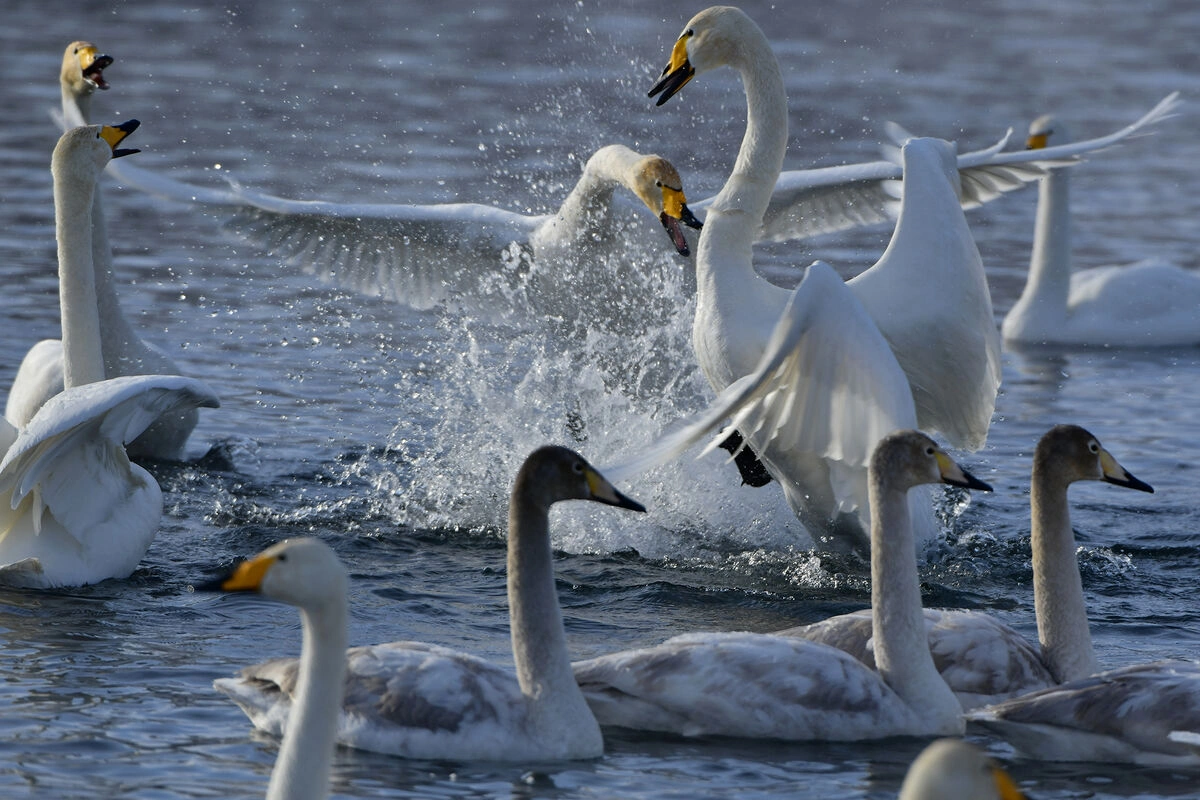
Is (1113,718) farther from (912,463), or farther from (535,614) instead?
(535,614)

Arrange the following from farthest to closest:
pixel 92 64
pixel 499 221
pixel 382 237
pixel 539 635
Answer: pixel 382 237 → pixel 499 221 → pixel 92 64 → pixel 539 635

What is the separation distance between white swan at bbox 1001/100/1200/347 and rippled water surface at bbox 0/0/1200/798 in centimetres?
19

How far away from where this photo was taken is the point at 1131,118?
19.4 m

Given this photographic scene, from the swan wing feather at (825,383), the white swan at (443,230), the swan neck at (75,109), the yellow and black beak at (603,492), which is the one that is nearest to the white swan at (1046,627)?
the swan wing feather at (825,383)

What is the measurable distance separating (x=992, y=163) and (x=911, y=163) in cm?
187

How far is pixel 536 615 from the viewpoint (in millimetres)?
5609

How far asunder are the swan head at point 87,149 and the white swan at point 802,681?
10.9 ft

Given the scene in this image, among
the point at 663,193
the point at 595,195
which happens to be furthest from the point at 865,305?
the point at 595,195

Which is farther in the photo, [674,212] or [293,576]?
[674,212]

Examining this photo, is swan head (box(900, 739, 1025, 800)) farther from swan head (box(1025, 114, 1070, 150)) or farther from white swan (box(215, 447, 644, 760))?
swan head (box(1025, 114, 1070, 150))

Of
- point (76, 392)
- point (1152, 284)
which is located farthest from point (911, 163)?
point (1152, 284)

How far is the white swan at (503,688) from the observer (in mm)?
5562

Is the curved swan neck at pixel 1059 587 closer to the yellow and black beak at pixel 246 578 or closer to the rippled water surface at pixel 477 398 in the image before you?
the rippled water surface at pixel 477 398

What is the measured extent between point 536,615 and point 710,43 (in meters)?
3.35
